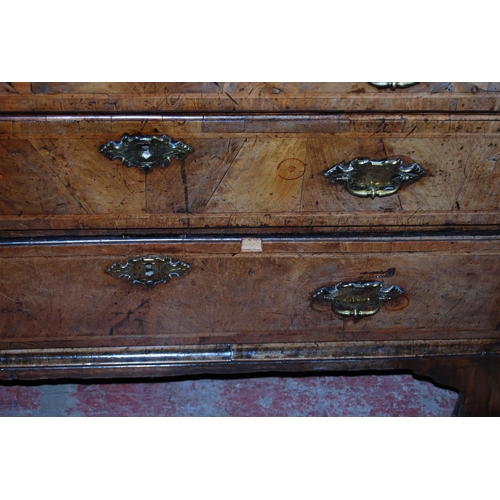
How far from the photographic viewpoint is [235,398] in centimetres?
133

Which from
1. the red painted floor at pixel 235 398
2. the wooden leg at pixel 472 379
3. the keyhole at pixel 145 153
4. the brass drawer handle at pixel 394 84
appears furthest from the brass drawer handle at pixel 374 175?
the red painted floor at pixel 235 398

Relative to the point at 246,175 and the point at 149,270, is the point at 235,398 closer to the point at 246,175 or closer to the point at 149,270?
the point at 149,270

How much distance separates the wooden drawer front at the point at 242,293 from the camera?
90 cm

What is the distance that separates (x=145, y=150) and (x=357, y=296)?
403 millimetres

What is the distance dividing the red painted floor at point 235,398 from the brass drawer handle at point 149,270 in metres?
0.47

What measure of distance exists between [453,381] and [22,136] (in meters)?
0.81

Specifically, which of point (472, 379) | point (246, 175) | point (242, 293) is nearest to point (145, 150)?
point (246, 175)

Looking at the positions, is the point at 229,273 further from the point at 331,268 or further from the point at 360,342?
the point at 360,342

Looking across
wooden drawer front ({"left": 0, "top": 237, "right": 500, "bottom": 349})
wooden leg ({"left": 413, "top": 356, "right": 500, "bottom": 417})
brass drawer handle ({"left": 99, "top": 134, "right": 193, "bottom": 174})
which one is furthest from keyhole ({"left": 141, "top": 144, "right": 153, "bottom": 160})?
wooden leg ({"left": 413, "top": 356, "right": 500, "bottom": 417})

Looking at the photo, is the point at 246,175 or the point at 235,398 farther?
A: the point at 235,398

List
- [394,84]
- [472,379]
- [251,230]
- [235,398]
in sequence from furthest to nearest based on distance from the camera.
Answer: [235,398], [472,379], [251,230], [394,84]

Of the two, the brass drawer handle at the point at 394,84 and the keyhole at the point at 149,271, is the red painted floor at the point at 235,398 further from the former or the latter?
the brass drawer handle at the point at 394,84

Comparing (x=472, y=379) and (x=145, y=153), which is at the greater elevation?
(x=145, y=153)

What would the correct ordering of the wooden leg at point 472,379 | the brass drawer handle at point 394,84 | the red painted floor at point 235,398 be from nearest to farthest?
the brass drawer handle at point 394,84
the wooden leg at point 472,379
the red painted floor at point 235,398
